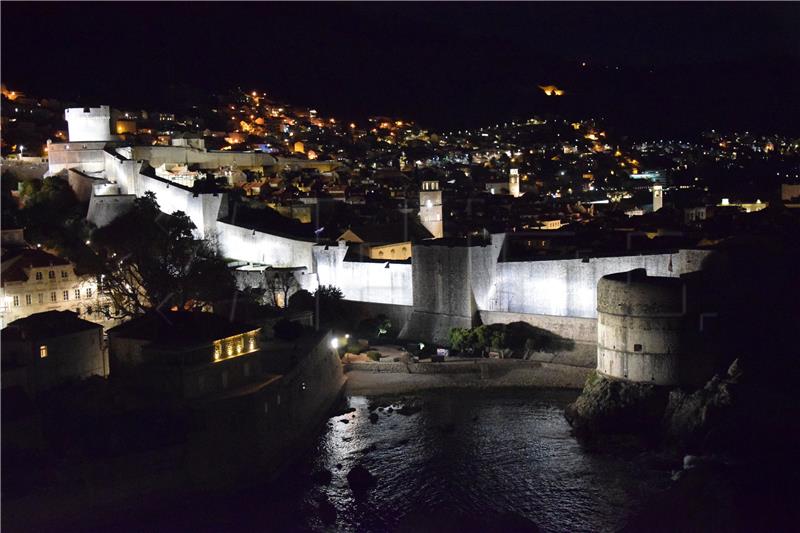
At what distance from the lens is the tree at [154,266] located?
18812 millimetres

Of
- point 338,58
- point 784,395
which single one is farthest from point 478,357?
point 338,58

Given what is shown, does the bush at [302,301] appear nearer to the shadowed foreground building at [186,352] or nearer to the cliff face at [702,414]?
the shadowed foreground building at [186,352]

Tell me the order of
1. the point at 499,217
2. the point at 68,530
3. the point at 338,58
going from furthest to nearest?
the point at 338,58, the point at 499,217, the point at 68,530

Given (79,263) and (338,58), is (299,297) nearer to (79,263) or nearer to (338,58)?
(79,263)

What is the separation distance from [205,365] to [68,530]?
10.7 ft

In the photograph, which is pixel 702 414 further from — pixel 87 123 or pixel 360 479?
pixel 87 123

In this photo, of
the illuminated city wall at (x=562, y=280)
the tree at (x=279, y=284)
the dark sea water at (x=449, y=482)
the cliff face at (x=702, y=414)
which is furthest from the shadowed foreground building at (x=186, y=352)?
the illuminated city wall at (x=562, y=280)

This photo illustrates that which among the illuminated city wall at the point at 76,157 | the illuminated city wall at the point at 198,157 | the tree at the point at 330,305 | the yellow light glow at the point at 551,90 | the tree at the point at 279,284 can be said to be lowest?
the tree at the point at 330,305

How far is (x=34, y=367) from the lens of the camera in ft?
41.7

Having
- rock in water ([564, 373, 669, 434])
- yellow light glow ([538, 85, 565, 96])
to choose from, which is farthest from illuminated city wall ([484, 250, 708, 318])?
yellow light glow ([538, 85, 565, 96])

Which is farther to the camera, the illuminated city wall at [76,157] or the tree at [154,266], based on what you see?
the illuminated city wall at [76,157]

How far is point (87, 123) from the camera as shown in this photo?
1187 inches

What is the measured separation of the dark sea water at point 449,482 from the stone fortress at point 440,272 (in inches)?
84.8

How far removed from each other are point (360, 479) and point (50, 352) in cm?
485
